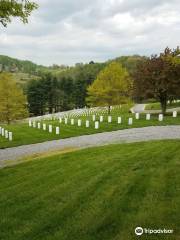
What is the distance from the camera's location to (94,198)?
840 cm

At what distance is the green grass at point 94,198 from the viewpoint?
6648 millimetres

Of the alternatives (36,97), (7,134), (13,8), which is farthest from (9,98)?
(13,8)

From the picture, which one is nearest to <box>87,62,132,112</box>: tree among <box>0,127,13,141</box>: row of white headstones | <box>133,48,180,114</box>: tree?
<box>133,48,180,114</box>: tree

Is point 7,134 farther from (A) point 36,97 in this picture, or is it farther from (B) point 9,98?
(A) point 36,97

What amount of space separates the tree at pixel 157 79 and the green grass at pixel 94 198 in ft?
74.9

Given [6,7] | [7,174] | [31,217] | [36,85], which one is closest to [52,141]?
[7,174]

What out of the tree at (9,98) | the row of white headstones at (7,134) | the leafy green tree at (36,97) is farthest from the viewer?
the leafy green tree at (36,97)

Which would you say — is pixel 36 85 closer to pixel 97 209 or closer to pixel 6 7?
pixel 6 7

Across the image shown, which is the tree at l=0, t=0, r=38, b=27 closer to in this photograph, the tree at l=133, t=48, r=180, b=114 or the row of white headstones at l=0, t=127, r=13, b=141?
the row of white headstones at l=0, t=127, r=13, b=141

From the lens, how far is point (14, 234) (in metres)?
6.82

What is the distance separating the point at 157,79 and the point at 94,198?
1104 inches

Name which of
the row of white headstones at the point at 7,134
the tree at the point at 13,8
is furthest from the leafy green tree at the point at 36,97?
the tree at the point at 13,8

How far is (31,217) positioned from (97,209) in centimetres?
134
